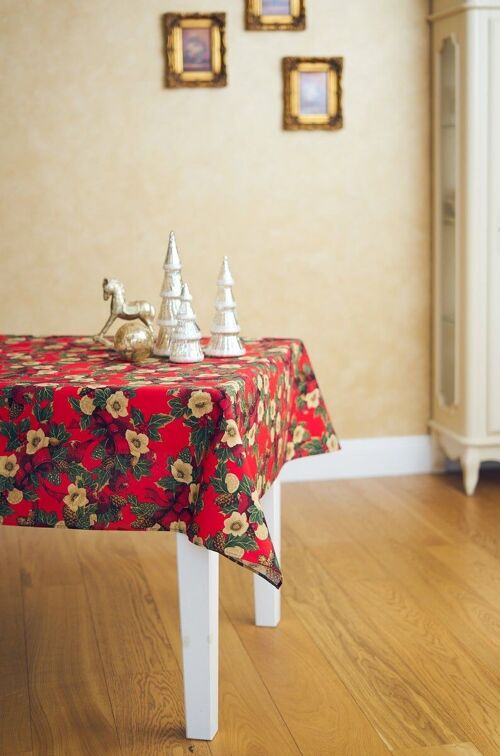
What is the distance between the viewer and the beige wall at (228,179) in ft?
13.2

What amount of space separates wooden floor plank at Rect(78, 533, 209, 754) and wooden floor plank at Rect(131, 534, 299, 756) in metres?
0.04

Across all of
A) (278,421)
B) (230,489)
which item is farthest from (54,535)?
(230,489)

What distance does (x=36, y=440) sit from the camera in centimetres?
216

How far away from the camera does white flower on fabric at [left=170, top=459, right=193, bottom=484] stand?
6.95 ft

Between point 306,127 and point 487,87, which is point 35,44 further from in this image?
point 487,87

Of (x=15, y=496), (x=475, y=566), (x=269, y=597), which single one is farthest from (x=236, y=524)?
(x=475, y=566)

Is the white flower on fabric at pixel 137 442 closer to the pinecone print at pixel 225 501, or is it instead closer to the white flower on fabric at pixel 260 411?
the pinecone print at pixel 225 501

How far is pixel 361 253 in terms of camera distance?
432 cm

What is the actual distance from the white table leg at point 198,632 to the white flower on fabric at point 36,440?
0.34 metres

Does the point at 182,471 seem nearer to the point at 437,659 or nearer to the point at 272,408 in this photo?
the point at 272,408

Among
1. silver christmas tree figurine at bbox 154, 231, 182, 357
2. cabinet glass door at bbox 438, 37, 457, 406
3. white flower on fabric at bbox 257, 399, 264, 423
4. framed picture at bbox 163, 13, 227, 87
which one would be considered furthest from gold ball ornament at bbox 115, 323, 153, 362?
cabinet glass door at bbox 438, 37, 457, 406

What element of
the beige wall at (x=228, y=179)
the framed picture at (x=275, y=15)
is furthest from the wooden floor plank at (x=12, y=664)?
the framed picture at (x=275, y=15)

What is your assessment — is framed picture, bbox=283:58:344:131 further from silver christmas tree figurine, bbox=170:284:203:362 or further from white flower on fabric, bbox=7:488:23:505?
white flower on fabric, bbox=7:488:23:505

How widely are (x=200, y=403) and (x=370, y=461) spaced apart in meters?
2.43
